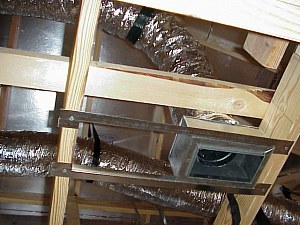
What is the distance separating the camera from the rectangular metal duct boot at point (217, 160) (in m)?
0.87

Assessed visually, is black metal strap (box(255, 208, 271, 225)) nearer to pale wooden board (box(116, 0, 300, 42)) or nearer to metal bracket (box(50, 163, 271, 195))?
metal bracket (box(50, 163, 271, 195))

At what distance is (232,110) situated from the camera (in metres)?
0.98

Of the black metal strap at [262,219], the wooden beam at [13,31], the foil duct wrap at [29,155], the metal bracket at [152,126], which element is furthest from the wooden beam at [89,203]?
the metal bracket at [152,126]

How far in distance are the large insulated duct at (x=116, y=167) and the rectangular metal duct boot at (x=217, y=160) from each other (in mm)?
395

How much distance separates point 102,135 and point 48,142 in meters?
A: 1.07

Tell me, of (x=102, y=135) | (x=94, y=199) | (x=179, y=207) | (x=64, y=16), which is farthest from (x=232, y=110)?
(x=94, y=199)

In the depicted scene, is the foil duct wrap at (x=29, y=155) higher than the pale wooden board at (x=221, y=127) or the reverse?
the reverse

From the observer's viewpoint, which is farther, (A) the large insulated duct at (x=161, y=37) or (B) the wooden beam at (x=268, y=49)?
(A) the large insulated duct at (x=161, y=37)

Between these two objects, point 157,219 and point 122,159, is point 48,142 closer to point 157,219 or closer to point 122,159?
point 122,159

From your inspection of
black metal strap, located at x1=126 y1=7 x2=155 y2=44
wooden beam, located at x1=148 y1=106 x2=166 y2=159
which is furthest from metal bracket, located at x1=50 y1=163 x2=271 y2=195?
wooden beam, located at x1=148 y1=106 x2=166 y2=159

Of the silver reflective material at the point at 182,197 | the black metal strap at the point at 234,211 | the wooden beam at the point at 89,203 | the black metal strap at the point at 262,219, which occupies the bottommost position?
the wooden beam at the point at 89,203

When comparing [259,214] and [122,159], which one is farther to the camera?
[122,159]

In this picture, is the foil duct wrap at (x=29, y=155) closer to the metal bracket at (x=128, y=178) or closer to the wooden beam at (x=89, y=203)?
the metal bracket at (x=128, y=178)

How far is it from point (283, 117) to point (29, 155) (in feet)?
2.84
